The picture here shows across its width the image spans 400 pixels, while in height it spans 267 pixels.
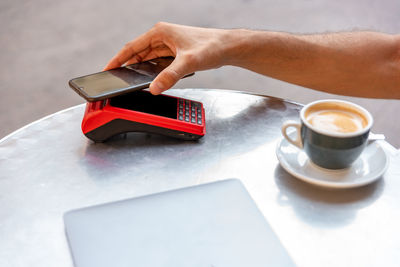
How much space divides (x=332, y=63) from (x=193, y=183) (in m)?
0.52

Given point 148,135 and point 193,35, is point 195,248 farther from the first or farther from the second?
point 193,35

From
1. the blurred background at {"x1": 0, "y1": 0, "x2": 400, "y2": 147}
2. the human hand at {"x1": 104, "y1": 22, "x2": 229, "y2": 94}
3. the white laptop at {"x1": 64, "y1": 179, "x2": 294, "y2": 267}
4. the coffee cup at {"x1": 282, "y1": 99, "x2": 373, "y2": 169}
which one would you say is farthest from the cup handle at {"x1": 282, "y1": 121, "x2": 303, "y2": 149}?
the blurred background at {"x1": 0, "y1": 0, "x2": 400, "y2": 147}

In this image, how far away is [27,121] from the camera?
203cm

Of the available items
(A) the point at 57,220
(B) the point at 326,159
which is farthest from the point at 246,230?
(A) the point at 57,220

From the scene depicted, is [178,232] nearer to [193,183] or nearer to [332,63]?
[193,183]

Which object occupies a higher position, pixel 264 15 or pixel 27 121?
pixel 264 15

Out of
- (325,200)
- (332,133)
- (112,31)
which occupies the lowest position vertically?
(112,31)

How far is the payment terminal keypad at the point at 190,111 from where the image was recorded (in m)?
0.86

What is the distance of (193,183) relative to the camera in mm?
751

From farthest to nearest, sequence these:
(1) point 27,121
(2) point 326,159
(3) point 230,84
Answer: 1. (3) point 230,84
2. (1) point 27,121
3. (2) point 326,159

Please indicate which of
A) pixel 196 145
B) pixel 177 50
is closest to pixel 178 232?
pixel 196 145

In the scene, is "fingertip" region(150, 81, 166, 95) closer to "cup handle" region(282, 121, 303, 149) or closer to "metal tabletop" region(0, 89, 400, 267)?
"metal tabletop" region(0, 89, 400, 267)

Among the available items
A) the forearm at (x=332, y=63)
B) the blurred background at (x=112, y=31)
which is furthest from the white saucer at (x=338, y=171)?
the blurred background at (x=112, y=31)

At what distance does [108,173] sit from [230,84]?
1.55 meters
